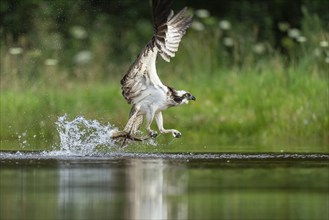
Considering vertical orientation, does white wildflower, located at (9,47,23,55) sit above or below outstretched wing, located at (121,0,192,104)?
above

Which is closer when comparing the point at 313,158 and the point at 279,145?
the point at 313,158

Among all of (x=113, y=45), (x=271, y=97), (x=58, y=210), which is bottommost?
(x=58, y=210)

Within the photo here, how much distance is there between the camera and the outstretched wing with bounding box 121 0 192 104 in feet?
49.4

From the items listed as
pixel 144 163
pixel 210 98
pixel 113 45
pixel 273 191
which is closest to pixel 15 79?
pixel 210 98

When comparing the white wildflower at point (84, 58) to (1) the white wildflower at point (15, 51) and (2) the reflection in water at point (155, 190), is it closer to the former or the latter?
(1) the white wildflower at point (15, 51)

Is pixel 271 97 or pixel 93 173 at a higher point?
pixel 271 97

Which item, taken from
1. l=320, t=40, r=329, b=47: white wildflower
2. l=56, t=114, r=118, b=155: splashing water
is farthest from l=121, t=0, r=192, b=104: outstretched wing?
l=320, t=40, r=329, b=47: white wildflower

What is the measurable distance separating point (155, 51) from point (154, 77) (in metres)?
0.40

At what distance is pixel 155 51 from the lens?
1505 cm

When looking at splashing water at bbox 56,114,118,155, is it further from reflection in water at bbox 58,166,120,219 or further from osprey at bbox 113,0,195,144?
reflection in water at bbox 58,166,120,219

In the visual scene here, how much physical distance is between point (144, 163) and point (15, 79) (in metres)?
8.17

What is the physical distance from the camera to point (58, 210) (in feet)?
34.0

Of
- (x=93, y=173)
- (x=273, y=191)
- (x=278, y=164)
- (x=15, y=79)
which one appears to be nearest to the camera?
(x=273, y=191)

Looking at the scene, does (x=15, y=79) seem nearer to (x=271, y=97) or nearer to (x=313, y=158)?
(x=271, y=97)
